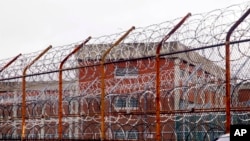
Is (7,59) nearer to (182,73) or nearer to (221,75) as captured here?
(182,73)

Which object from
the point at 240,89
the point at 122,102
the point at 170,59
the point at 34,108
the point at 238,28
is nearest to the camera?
the point at 238,28

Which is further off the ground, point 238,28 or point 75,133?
point 238,28

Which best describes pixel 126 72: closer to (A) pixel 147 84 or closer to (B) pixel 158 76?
→ (A) pixel 147 84

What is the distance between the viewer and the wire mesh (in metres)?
7.91

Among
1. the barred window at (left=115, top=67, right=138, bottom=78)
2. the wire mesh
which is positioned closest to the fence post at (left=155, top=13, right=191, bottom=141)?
the wire mesh

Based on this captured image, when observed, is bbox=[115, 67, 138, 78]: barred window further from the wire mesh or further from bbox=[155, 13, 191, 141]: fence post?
bbox=[155, 13, 191, 141]: fence post

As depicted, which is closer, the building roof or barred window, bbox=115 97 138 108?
the building roof

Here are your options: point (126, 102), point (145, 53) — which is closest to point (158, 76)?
point (145, 53)

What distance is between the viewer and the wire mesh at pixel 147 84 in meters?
7.91

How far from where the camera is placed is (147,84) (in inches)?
419

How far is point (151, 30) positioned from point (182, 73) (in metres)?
1.84

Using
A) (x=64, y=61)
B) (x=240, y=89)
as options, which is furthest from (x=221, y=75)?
(x=64, y=61)

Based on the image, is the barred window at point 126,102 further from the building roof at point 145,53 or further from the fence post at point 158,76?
the fence post at point 158,76

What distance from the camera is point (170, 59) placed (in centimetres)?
968
